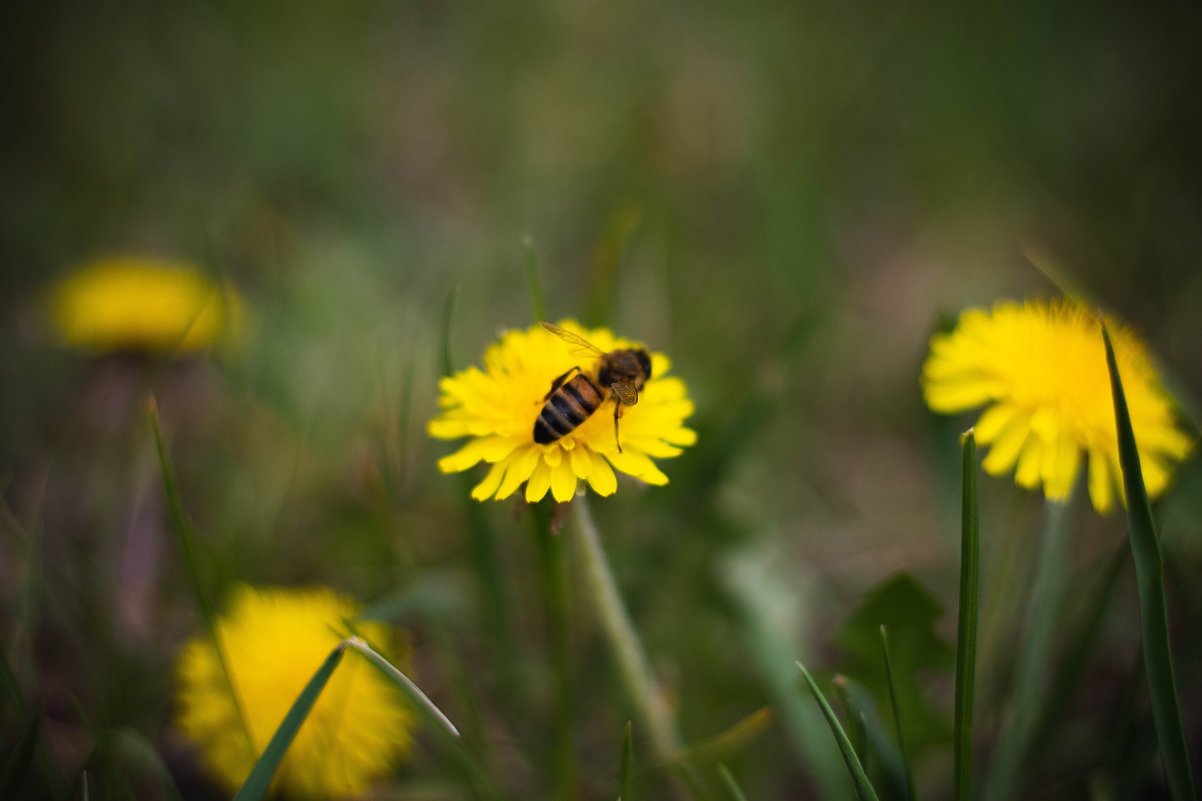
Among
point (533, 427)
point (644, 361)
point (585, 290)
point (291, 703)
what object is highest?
point (585, 290)

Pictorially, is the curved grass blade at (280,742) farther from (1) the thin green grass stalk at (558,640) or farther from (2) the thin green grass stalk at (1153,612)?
(2) the thin green grass stalk at (1153,612)

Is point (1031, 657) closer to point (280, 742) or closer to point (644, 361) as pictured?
point (644, 361)

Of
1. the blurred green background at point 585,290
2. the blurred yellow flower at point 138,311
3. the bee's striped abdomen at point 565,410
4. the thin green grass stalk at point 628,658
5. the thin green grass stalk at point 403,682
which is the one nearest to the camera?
the thin green grass stalk at point 403,682

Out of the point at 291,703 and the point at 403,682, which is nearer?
the point at 403,682

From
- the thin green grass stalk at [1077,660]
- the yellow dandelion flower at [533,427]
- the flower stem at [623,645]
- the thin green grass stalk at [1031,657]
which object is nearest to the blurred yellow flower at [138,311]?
the yellow dandelion flower at [533,427]

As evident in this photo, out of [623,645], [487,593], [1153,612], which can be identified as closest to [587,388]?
[623,645]

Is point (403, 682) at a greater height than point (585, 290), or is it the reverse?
point (585, 290)

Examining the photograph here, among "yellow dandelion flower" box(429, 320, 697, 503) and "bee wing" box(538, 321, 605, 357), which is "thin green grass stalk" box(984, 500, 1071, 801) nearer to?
"yellow dandelion flower" box(429, 320, 697, 503)
